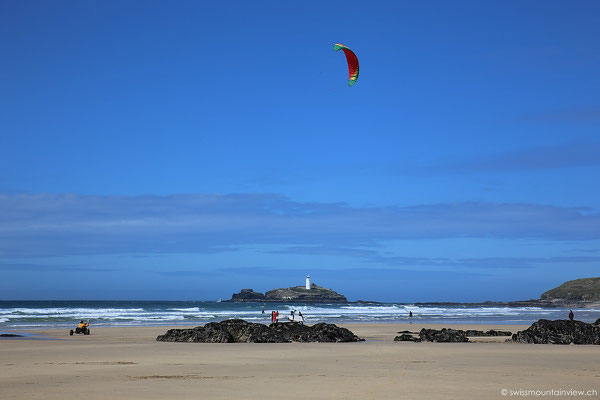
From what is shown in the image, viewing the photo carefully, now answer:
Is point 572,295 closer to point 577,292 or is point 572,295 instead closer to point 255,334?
point 577,292

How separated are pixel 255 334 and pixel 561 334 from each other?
1152 cm

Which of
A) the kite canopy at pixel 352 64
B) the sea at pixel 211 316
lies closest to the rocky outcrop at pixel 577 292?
the sea at pixel 211 316

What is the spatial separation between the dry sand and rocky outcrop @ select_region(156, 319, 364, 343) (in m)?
2.51

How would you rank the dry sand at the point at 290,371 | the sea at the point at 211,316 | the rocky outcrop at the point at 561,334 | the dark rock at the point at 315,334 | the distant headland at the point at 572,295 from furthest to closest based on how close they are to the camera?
1. the distant headland at the point at 572,295
2. the sea at the point at 211,316
3. the dark rock at the point at 315,334
4. the rocky outcrop at the point at 561,334
5. the dry sand at the point at 290,371

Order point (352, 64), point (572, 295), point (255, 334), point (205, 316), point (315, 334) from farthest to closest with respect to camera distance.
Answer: point (572, 295) → point (205, 316) → point (352, 64) → point (315, 334) → point (255, 334)

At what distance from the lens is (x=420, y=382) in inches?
516

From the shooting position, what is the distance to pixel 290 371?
15359mm

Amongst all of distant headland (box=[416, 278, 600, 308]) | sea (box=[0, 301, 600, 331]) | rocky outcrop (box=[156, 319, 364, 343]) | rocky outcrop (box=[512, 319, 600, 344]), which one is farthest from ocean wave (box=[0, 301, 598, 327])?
distant headland (box=[416, 278, 600, 308])

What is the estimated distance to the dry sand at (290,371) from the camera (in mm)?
11781

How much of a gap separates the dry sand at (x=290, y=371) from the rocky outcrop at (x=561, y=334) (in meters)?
2.19

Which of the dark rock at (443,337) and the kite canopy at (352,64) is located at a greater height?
the kite canopy at (352,64)

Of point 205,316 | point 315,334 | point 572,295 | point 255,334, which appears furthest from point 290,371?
point 572,295

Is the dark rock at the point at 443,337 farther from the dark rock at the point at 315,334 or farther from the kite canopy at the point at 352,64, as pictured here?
the kite canopy at the point at 352,64

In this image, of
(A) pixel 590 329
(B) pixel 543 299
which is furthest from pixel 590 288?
(A) pixel 590 329
